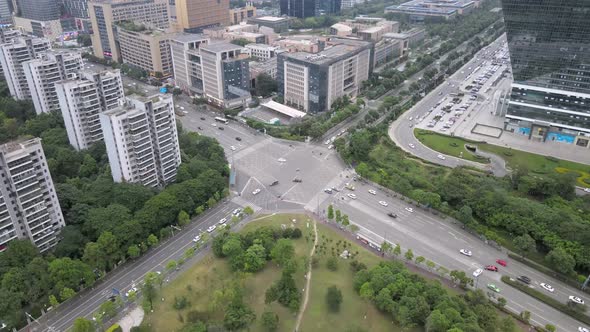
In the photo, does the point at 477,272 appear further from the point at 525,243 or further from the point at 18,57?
the point at 18,57

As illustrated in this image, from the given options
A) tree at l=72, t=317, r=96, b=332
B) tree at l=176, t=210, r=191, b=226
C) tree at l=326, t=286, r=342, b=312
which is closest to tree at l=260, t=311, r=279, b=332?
tree at l=326, t=286, r=342, b=312

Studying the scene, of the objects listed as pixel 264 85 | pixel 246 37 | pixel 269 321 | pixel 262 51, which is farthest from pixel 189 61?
pixel 269 321

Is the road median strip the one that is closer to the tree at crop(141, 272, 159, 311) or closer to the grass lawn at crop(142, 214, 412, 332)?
the grass lawn at crop(142, 214, 412, 332)

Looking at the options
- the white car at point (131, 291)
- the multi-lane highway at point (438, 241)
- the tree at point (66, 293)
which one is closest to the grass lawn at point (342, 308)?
the multi-lane highway at point (438, 241)

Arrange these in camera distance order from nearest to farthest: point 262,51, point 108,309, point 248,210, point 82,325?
1. point 82,325
2. point 108,309
3. point 248,210
4. point 262,51

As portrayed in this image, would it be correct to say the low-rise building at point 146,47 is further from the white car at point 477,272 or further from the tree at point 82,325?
the white car at point 477,272

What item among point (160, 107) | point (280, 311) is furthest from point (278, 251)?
point (160, 107)

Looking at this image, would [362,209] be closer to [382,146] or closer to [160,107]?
[382,146]
